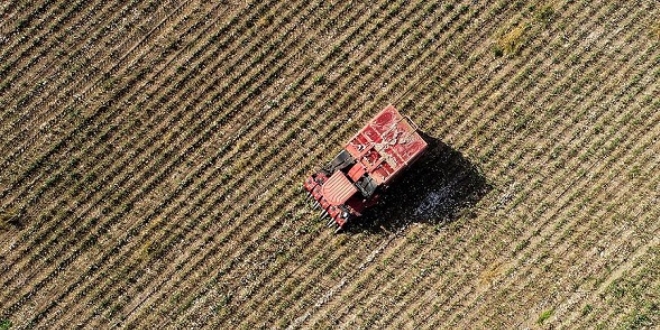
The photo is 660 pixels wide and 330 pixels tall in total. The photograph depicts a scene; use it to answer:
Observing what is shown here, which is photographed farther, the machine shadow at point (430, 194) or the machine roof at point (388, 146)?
the machine shadow at point (430, 194)

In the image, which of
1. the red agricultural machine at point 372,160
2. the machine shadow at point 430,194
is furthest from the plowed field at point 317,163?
the red agricultural machine at point 372,160

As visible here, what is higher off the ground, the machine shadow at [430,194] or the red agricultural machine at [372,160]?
the red agricultural machine at [372,160]

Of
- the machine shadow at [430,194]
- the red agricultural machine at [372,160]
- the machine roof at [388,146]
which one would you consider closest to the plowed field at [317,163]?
the machine shadow at [430,194]

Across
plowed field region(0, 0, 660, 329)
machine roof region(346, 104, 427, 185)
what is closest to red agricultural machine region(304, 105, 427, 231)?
machine roof region(346, 104, 427, 185)

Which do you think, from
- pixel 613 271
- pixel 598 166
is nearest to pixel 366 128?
pixel 598 166

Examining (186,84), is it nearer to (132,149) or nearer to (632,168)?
(132,149)

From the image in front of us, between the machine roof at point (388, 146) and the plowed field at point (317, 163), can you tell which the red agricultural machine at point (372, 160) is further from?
the plowed field at point (317, 163)

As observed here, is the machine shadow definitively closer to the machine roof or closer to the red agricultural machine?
the red agricultural machine
